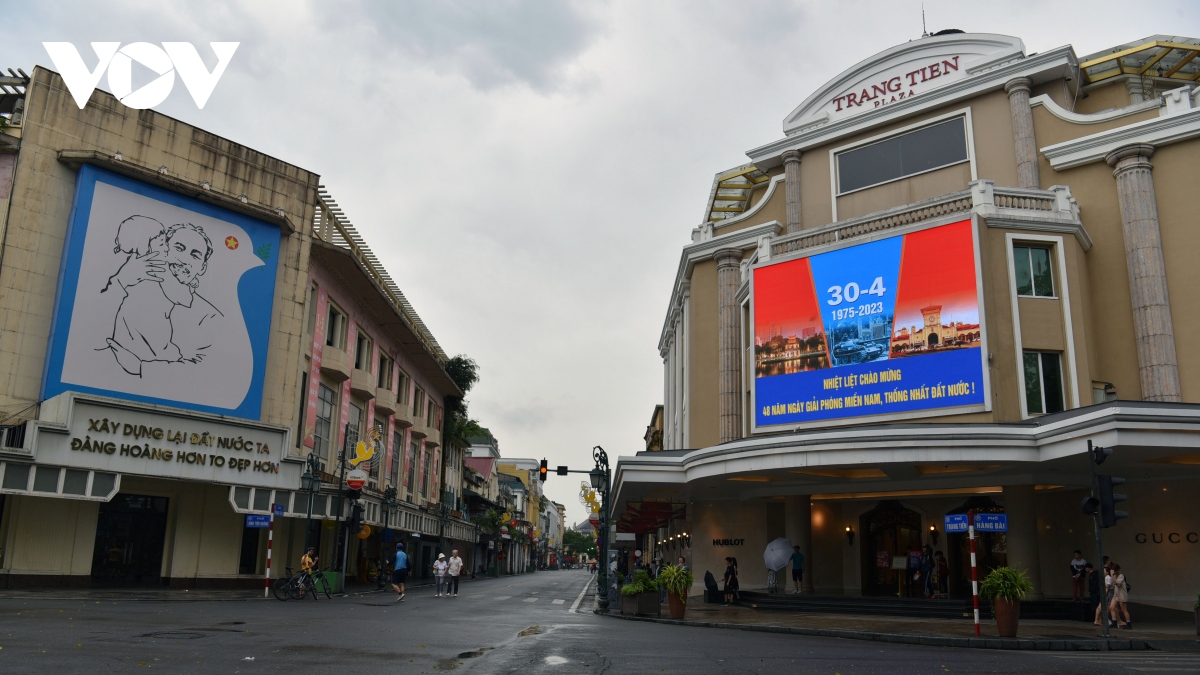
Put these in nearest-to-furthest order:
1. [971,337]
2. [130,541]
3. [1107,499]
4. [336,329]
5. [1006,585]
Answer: [1107,499]
[1006,585]
[971,337]
[130,541]
[336,329]

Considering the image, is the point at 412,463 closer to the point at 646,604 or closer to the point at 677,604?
the point at 646,604

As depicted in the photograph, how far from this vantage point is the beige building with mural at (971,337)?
75.4 feet

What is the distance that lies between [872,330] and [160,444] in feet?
71.3

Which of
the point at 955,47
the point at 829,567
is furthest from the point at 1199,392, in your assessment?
the point at 955,47

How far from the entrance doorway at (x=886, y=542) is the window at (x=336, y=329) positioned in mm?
21838

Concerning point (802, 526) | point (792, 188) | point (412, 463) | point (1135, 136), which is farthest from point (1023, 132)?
point (412, 463)

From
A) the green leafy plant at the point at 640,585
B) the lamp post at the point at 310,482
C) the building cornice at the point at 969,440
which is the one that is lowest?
the green leafy plant at the point at 640,585

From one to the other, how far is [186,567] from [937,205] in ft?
84.7

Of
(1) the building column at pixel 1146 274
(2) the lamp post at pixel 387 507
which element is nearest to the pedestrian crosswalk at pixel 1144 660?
(1) the building column at pixel 1146 274

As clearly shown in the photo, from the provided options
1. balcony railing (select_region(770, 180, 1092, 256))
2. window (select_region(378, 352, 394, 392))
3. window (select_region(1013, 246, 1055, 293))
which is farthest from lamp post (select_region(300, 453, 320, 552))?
window (select_region(1013, 246, 1055, 293))

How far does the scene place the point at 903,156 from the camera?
103 ft

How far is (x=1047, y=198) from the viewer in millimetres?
26156

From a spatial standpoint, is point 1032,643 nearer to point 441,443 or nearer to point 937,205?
point 937,205

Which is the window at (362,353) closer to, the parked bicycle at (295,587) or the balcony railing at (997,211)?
the parked bicycle at (295,587)
